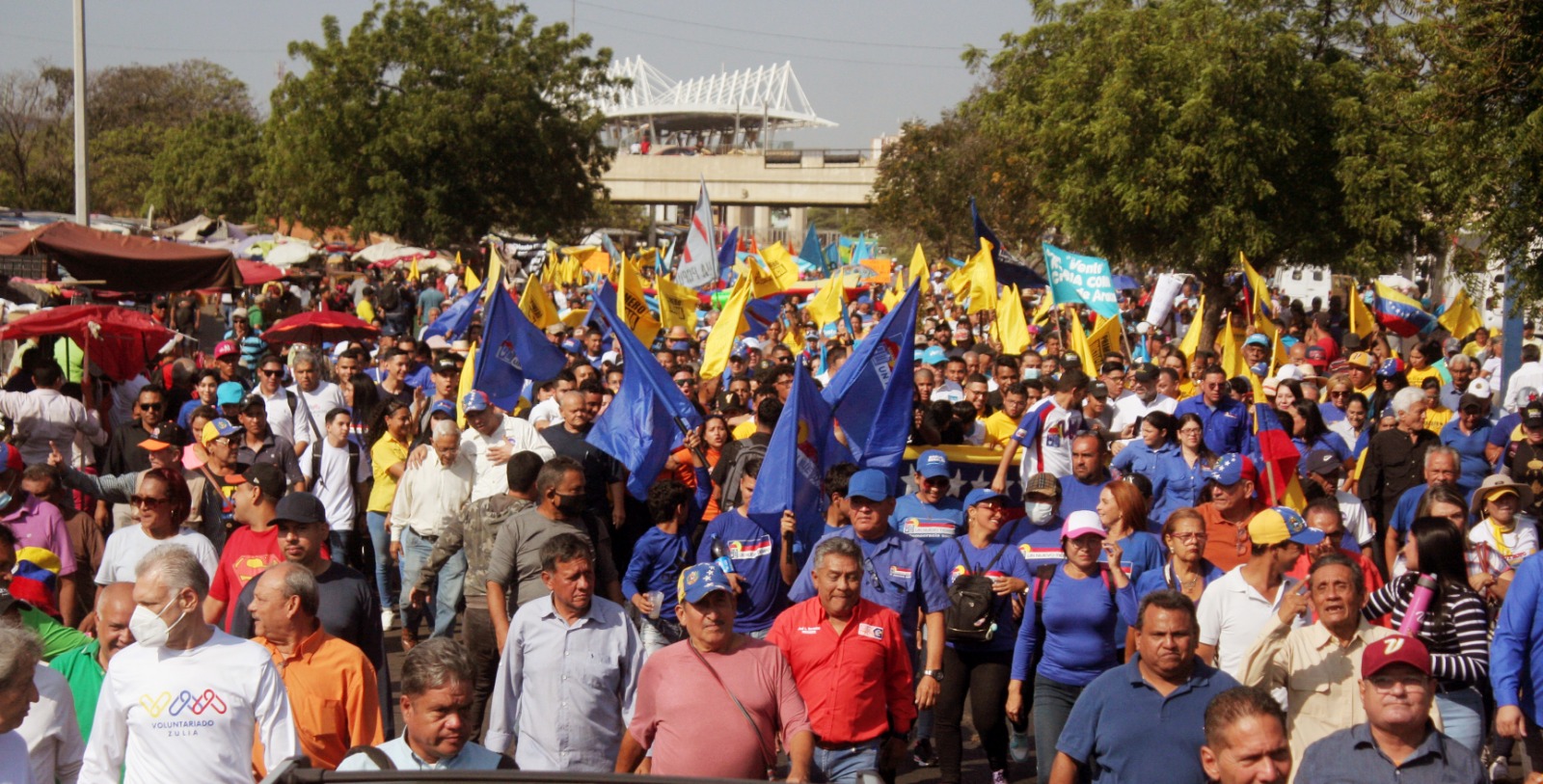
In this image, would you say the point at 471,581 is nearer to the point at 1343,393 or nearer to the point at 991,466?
the point at 991,466

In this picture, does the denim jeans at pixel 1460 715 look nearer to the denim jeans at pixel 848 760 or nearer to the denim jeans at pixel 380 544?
the denim jeans at pixel 848 760

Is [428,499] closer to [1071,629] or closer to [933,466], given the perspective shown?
[933,466]

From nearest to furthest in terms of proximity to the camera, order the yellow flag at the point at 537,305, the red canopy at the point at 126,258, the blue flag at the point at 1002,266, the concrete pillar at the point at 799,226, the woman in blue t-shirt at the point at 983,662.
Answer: the woman in blue t-shirt at the point at 983,662
the yellow flag at the point at 537,305
the red canopy at the point at 126,258
the blue flag at the point at 1002,266
the concrete pillar at the point at 799,226

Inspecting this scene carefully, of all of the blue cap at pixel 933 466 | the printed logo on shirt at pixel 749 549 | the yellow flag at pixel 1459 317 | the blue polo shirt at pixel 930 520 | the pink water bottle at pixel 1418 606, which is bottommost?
the printed logo on shirt at pixel 749 549

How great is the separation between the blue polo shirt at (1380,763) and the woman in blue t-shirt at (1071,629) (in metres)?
1.95

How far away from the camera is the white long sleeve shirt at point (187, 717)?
420 centimetres

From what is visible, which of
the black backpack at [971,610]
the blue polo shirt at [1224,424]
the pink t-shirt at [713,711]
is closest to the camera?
the pink t-shirt at [713,711]

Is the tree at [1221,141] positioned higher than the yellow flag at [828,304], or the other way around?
the tree at [1221,141]

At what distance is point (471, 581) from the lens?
698cm

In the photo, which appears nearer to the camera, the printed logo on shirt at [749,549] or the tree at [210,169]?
the printed logo on shirt at [749,549]

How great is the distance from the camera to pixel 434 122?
41844 millimetres

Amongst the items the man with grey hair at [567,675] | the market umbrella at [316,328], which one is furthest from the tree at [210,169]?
the man with grey hair at [567,675]

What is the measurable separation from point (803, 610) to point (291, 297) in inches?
876

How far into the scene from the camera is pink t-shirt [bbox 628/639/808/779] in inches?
186
